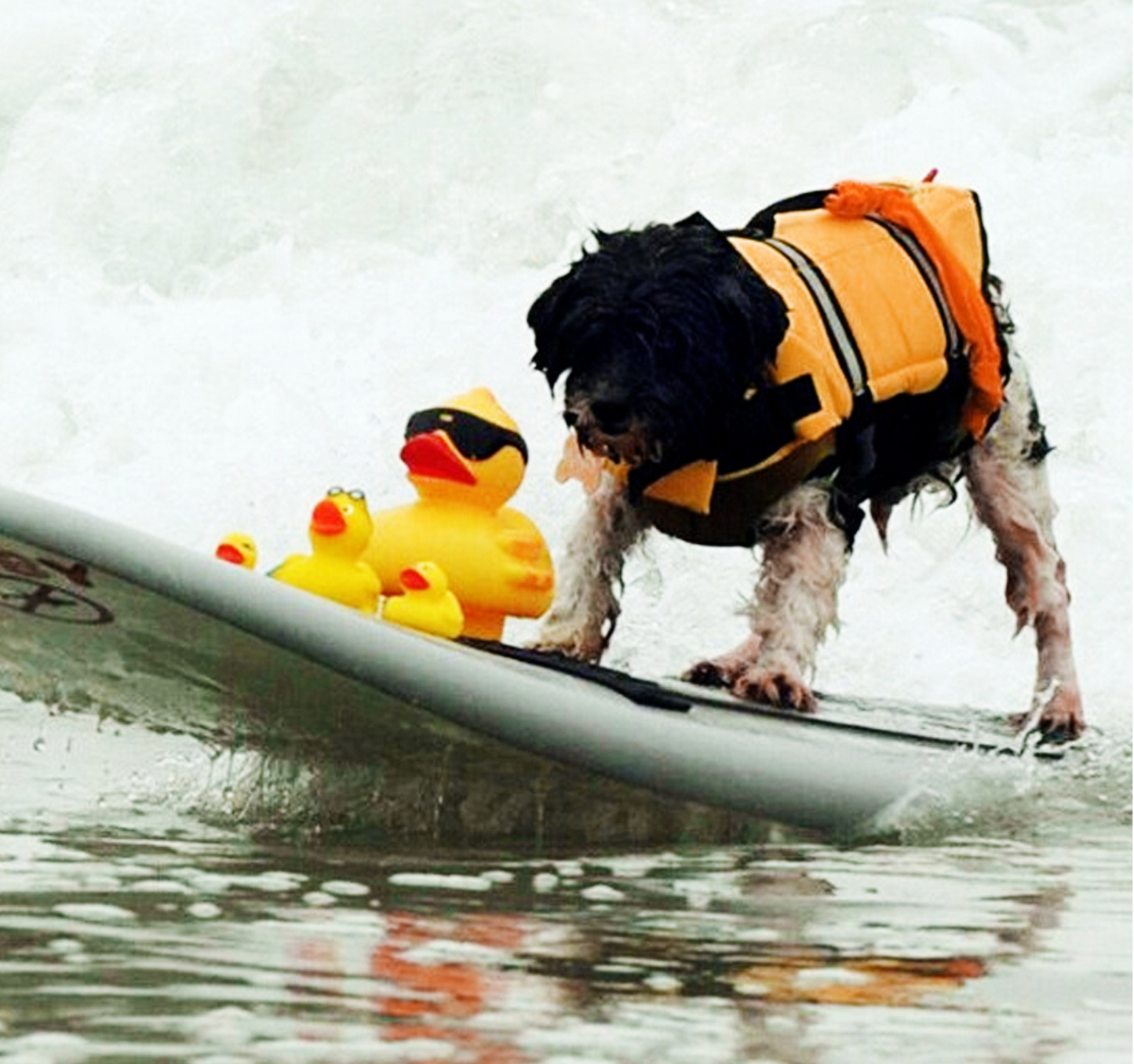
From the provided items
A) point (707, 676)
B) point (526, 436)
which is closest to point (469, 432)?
point (707, 676)

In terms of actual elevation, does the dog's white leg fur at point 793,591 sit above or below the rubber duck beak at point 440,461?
below

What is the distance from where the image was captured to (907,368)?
6.05 m

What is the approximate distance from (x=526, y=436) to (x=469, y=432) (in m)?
4.21

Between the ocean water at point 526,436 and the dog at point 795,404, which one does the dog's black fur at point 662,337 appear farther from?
the ocean water at point 526,436

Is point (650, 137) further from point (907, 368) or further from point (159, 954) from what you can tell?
point (159, 954)

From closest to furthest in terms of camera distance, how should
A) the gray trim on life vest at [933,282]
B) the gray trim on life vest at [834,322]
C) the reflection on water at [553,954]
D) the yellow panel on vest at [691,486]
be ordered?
the reflection on water at [553,954] → the yellow panel on vest at [691,486] → the gray trim on life vest at [834,322] → the gray trim on life vest at [933,282]

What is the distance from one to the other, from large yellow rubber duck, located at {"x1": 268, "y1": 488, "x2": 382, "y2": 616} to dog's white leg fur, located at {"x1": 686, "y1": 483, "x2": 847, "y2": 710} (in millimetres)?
910

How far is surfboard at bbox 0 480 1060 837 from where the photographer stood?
15.8 feet

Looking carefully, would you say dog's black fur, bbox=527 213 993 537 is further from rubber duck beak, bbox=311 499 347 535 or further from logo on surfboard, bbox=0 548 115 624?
logo on surfboard, bbox=0 548 115 624

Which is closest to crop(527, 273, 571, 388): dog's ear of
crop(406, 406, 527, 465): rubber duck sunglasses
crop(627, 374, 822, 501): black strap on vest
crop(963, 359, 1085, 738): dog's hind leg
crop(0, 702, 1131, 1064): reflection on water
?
crop(406, 406, 527, 465): rubber duck sunglasses

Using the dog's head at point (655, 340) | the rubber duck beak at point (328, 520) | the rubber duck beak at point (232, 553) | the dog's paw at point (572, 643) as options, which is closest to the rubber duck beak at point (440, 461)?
the dog's head at point (655, 340)

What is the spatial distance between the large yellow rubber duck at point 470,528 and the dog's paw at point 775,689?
1.52 ft

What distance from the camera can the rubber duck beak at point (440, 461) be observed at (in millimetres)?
5656

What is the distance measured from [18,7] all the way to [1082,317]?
6.14 m
